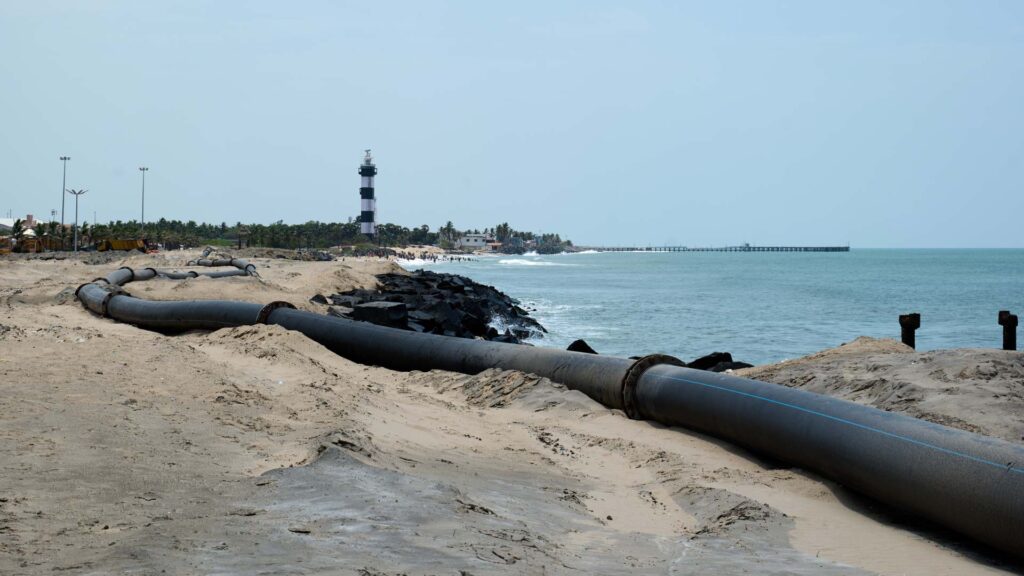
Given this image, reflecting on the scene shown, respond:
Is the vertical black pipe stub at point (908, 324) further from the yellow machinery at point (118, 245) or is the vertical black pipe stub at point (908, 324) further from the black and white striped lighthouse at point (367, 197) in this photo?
the black and white striped lighthouse at point (367, 197)

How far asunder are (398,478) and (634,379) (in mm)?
4951

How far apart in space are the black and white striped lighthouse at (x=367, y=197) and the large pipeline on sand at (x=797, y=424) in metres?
127

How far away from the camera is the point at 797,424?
7832 mm

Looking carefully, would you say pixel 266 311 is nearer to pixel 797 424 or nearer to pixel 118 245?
pixel 797 424

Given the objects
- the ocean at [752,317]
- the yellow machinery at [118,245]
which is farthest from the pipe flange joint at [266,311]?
the yellow machinery at [118,245]

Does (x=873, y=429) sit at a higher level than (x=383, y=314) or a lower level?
higher

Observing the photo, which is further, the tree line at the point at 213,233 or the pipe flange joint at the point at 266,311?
the tree line at the point at 213,233

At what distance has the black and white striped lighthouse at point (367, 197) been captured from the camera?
140m

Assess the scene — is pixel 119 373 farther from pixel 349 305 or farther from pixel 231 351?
pixel 349 305

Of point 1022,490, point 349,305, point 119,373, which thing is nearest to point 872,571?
point 1022,490

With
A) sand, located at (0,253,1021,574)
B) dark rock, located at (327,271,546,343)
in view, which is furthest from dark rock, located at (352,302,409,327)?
sand, located at (0,253,1021,574)

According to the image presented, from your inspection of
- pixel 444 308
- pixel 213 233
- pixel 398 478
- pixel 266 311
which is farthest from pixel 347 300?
pixel 213 233

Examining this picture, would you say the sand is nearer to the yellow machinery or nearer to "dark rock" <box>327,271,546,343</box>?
"dark rock" <box>327,271,546,343</box>

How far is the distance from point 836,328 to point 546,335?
13.3m
